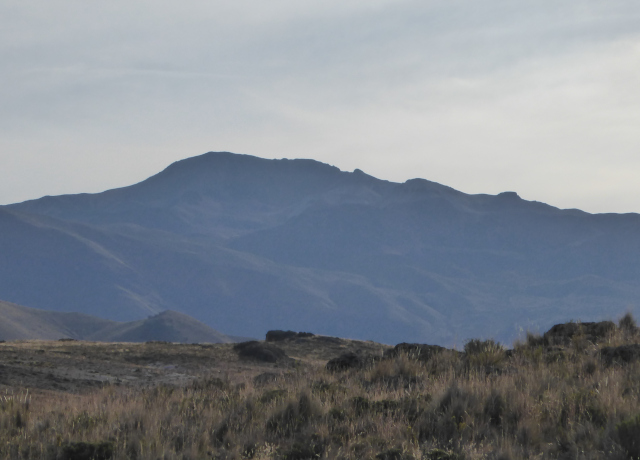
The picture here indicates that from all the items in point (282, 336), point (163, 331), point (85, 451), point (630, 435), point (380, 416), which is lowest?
point (163, 331)

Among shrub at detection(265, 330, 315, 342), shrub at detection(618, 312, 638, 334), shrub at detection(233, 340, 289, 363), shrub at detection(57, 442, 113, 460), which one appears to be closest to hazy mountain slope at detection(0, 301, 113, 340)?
shrub at detection(265, 330, 315, 342)

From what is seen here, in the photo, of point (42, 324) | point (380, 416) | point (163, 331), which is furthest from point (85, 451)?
point (42, 324)

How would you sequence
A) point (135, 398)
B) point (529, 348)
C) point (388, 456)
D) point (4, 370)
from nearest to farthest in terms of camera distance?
1. point (388, 456)
2. point (135, 398)
3. point (529, 348)
4. point (4, 370)

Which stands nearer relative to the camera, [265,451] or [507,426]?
[265,451]

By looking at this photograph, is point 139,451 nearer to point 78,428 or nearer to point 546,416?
point 78,428

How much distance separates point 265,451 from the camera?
745 centimetres

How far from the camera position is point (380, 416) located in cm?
866

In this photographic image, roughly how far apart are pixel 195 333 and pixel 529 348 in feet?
498

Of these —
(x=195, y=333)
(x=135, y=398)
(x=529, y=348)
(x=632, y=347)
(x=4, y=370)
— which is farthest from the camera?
(x=195, y=333)

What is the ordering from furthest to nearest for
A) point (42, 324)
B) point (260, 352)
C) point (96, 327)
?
1. point (96, 327)
2. point (42, 324)
3. point (260, 352)

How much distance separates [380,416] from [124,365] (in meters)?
16.6

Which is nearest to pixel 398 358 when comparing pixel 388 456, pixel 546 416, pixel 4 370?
pixel 546 416

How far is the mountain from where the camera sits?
139750 mm

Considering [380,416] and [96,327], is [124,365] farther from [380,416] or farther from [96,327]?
[96,327]
